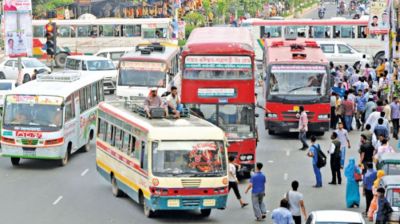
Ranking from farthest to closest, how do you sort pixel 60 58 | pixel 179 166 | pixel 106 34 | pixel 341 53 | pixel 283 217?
pixel 106 34 → pixel 60 58 → pixel 341 53 → pixel 179 166 → pixel 283 217

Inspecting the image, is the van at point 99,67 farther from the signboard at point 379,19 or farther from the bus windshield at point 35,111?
the bus windshield at point 35,111

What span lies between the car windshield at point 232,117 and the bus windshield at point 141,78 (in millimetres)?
15288

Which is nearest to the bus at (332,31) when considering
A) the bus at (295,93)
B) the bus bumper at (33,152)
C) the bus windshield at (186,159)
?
the bus at (295,93)

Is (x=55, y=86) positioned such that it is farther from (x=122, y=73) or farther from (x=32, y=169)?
(x=122, y=73)

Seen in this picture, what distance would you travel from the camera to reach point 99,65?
5678 cm

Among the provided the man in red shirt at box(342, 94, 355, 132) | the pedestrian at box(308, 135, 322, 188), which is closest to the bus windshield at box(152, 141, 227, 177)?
the pedestrian at box(308, 135, 322, 188)

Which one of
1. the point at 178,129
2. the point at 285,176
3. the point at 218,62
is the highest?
the point at 218,62

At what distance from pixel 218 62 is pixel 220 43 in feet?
2.98

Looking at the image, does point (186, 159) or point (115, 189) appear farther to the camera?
point (115, 189)

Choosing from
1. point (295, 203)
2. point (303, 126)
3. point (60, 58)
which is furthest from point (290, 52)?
point (60, 58)

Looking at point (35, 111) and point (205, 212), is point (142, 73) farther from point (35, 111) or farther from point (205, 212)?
point (205, 212)

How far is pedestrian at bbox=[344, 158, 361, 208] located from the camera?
28672 millimetres

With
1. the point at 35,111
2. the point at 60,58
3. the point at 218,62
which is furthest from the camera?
the point at 60,58

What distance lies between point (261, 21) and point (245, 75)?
116ft
